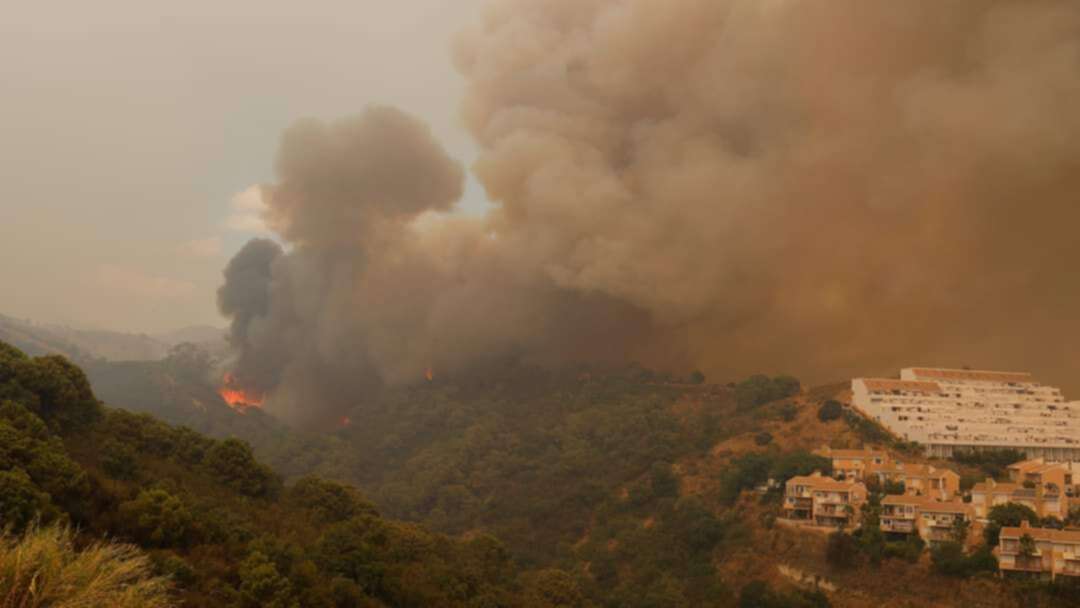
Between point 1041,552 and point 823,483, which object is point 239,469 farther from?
point 1041,552

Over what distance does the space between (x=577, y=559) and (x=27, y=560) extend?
106 feet

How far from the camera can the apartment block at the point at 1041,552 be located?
2423 centimetres

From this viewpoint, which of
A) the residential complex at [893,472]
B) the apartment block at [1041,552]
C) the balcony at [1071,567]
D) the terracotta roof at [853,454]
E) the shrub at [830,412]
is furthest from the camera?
→ the shrub at [830,412]

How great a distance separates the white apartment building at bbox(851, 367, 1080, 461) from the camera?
3597 centimetres

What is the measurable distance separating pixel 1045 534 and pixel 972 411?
1556cm

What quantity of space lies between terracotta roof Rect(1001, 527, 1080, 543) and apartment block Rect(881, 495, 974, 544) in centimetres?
234

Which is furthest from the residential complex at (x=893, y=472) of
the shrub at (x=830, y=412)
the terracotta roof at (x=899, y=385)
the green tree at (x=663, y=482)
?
the green tree at (x=663, y=482)

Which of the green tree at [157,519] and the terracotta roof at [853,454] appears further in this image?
the terracotta roof at [853,454]

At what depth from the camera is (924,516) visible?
2830cm

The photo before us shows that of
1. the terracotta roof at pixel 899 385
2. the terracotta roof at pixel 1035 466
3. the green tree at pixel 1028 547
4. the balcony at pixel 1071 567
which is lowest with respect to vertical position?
the balcony at pixel 1071 567

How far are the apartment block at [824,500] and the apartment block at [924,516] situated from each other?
1.51 meters

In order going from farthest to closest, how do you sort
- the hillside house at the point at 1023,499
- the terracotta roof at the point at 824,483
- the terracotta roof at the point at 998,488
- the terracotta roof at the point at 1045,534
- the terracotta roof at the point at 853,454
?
the terracotta roof at the point at 853,454, the terracotta roof at the point at 824,483, the terracotta roof at the point at 998,488, the hillside house at the point at 1023,499, the terracotta roof at the point at 1045,534

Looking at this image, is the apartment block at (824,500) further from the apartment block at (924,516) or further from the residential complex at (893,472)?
the apartment block at (924,516)

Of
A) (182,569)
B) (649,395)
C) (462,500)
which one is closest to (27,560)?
(182,569)
